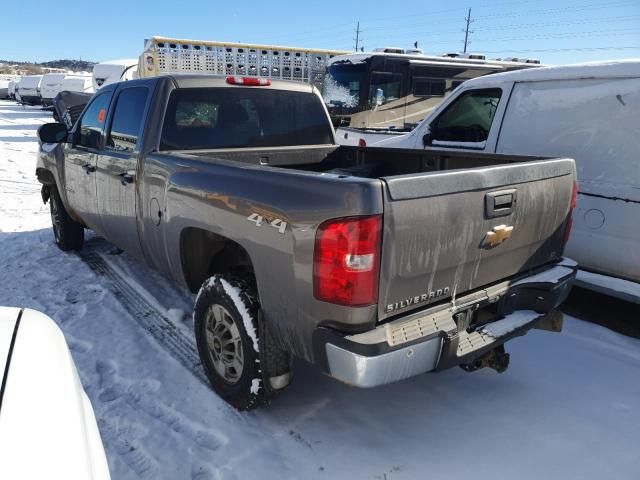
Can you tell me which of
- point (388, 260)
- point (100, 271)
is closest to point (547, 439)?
point (388, 260)

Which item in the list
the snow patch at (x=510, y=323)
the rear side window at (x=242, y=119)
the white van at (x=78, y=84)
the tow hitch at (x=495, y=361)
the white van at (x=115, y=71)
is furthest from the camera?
the white van at (x=78, y=84)

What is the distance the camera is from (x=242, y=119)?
3.98 m

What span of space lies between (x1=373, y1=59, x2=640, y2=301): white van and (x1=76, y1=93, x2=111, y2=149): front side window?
12.2ft

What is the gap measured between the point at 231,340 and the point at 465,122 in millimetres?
3975

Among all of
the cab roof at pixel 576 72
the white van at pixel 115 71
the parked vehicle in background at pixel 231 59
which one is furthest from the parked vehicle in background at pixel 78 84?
the cab roof at pixel 576 72

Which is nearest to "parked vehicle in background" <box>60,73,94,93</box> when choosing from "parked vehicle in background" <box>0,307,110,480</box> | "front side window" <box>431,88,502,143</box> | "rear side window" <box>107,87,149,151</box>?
"rear side window" <box>107,87,149,151</box>

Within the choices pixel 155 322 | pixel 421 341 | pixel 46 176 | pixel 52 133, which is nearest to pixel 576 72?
pixel 421 341

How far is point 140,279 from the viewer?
505 centimetres

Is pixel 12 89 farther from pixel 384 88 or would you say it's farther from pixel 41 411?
pixel 41 411

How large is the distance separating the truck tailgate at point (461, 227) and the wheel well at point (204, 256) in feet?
4.01

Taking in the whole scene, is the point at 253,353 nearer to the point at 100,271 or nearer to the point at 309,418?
the point at 309,418

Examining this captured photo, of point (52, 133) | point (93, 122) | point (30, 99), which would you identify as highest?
point (93, 122)

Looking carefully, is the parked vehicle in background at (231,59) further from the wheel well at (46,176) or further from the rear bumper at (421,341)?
the rear bumper at (421,341)

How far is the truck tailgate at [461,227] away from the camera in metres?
2.17
